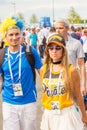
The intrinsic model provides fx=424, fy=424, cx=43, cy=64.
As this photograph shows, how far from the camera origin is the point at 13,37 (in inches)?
179

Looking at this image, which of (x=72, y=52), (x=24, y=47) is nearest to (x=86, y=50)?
(x=72, y=52)

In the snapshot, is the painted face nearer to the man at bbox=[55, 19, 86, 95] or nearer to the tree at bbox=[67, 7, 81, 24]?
the man at bbox=[55, 19, 86, 95]

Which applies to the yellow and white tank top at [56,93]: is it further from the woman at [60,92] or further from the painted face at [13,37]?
the painted face at [13,37]

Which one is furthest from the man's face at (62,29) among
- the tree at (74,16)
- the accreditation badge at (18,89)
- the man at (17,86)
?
the tree at (74,16)

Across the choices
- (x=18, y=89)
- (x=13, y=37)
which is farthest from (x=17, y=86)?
(x=13, y=37)

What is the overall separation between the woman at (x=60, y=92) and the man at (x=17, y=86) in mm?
438

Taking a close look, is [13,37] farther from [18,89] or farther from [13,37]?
[18,89]

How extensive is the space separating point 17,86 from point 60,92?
0.66m

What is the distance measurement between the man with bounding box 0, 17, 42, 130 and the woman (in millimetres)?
438

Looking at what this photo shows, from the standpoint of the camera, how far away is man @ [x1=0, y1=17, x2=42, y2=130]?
14.9 ft

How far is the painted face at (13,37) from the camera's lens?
4.55 meters

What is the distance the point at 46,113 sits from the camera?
13.6 ft

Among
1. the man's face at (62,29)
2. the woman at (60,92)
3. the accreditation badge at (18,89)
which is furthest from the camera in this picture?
the man's face at (62,29)

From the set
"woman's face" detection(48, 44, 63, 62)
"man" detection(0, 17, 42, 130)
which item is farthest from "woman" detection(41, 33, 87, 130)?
"man" detection(0, 17, 42, 130)
